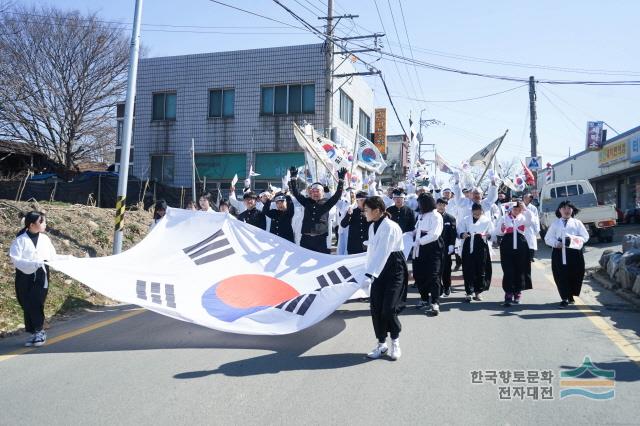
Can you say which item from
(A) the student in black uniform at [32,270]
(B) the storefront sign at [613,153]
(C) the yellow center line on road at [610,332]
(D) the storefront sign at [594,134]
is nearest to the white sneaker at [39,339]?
(A) the student in black uniform at [32,270]

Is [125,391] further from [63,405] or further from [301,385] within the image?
[301,385]

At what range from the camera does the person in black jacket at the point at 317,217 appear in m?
8.64

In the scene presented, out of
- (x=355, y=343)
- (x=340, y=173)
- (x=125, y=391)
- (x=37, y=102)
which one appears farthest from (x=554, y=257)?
(x=37, y=102)

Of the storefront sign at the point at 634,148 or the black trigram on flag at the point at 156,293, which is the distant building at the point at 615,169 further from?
the black trigram on flag at the point at 156,293

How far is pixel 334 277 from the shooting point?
7055 mm

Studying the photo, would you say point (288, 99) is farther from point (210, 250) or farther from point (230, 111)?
point (210, 250)

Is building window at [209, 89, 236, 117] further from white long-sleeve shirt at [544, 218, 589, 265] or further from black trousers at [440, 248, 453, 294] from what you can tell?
white long-sleeve shirt at [544, 218, 589, 265]

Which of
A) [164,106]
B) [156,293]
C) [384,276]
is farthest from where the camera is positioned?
[164,106]

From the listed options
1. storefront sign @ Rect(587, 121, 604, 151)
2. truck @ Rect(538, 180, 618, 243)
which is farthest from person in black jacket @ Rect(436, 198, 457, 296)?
storefront sign @ Rect(587, 121, 604, 151)

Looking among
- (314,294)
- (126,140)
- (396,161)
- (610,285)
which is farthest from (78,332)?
(396,161)

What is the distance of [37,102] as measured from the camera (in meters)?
27.8

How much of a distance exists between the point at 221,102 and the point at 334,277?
1914 centimetres

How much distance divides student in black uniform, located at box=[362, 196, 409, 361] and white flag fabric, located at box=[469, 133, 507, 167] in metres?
7.27

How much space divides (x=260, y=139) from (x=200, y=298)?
1788cm
